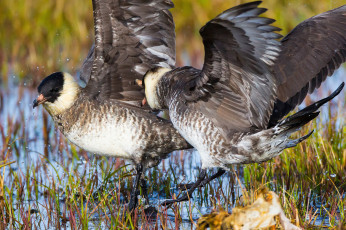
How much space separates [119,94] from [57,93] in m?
0.58

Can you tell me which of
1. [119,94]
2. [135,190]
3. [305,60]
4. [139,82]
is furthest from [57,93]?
[305,60]

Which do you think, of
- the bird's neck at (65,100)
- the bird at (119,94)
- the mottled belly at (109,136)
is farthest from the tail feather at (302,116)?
the bird's neck at (65,100)

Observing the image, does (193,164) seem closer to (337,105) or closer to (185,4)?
(337,105)

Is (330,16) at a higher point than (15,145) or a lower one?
higher

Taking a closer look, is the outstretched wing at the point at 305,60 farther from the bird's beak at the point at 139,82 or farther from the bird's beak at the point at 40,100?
the bird's beak at the point at 40,100

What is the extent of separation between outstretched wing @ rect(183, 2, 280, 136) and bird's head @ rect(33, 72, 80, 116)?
1.24 m

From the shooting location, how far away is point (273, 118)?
5352 millimetres

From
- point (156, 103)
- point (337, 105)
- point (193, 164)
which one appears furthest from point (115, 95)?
point (337, 105)

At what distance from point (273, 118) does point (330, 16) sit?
1.02 meters

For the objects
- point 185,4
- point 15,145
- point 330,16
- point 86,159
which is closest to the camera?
point 330,16

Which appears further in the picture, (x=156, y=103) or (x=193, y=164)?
(x=193, y=164)

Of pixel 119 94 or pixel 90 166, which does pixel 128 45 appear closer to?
pixel 119 94

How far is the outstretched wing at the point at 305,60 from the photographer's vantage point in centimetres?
529

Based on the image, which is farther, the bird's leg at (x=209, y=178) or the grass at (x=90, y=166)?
the bird's leg at (x=209, y=178)
